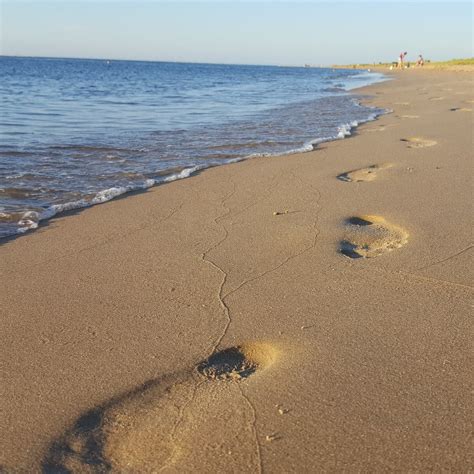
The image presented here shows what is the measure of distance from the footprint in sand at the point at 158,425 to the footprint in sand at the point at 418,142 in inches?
229

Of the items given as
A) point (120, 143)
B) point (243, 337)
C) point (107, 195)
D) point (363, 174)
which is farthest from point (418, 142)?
point (243, 337)

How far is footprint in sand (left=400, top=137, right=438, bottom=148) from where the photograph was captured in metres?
7.49

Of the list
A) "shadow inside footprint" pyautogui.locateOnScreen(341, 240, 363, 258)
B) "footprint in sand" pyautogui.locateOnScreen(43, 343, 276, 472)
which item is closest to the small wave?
"shadow inside footprint" pyautogui.locateOnScreen(341, 240, 363, 258)

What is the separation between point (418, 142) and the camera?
7.77m

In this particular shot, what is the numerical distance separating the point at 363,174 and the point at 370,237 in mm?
2153

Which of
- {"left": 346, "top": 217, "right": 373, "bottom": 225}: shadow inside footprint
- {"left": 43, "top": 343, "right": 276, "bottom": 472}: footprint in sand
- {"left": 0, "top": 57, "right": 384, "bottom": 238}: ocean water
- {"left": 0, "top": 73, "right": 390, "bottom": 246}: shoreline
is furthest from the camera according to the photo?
{"left": 0, "top": 57, "right": 384, "bottom": 238}: ocean water

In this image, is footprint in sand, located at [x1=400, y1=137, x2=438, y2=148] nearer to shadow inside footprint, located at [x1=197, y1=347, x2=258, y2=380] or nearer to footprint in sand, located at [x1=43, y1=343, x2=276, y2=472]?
shadow inside footprint, located at [x1=197, y1=347, x2=258, y2=380]

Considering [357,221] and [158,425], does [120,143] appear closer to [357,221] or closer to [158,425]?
[357,221]

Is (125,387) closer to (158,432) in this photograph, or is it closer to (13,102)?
(158,432)

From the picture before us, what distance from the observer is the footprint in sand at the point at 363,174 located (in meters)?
5.68

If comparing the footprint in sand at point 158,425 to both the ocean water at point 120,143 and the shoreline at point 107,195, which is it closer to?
the shoreline at point 107,195

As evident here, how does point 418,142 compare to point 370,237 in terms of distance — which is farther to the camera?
point 418,142

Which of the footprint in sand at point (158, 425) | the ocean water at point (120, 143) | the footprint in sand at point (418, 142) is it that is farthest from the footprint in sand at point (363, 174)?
the footprint in sand at point (158, 425)

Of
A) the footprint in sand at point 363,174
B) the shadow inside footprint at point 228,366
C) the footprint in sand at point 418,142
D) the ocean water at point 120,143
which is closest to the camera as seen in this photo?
the shadow inside footprint at point 228,366
